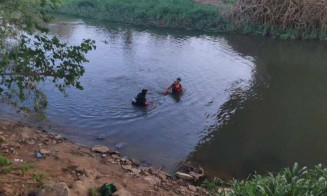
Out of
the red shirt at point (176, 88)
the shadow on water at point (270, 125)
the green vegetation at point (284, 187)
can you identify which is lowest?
the shadow on water at point (270, 125)

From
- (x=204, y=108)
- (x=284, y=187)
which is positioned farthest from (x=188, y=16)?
(x=284, y=187)

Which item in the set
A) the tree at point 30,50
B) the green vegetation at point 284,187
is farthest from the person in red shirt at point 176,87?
the green vegetation at point 284,187

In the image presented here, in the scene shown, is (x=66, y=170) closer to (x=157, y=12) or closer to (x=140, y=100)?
(x=140, y=100)

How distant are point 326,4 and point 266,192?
23484 mm

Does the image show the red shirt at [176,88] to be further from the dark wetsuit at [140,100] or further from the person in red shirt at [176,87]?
the dark wetsuit at [140,100]

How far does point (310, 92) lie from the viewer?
16.2 metres

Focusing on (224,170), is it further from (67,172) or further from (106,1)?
(106,1)

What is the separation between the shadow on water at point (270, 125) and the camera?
10.7 m

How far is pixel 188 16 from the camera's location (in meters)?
30.2

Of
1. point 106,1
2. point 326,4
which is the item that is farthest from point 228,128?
point 106,1

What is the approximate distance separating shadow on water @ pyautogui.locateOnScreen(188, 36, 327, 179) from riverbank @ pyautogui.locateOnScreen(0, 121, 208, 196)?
1.95 metres

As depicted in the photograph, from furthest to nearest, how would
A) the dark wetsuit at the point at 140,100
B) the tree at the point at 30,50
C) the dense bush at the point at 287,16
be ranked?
the dense bush at the point at 287,16 < the dark wetsuit at the point at 140,100 < the tree at the point at 30,50

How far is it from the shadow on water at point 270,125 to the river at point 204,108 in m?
0.03

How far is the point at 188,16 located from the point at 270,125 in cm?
1895
